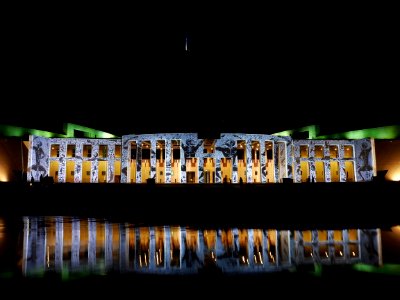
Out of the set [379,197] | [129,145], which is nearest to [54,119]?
[129,145]

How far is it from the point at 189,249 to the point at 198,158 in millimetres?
22757

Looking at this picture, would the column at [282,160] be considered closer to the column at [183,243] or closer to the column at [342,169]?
the column at [342,169]

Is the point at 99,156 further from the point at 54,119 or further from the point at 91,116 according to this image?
the point at 91,116

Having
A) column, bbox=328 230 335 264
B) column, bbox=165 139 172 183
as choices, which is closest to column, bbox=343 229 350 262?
column, bbox=328 230 335 264

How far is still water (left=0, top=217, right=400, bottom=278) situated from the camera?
17.2 feet

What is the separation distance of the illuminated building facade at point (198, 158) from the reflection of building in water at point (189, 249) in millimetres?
20014

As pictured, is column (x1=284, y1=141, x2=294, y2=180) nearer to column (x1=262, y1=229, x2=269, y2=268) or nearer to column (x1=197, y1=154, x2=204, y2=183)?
column (x1=197, y1=154, x2=204, y2=183)

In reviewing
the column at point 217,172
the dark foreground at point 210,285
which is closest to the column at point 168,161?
the column at point 217,172

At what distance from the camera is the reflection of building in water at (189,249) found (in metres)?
5.33

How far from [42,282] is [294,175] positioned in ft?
97.7

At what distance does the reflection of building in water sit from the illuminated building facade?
2001 cm

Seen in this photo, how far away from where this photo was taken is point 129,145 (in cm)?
3000

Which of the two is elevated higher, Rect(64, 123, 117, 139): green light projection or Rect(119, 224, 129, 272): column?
Rect(64, 123, 117, 139): green light projection

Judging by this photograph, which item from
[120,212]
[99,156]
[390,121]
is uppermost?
[390,121]
